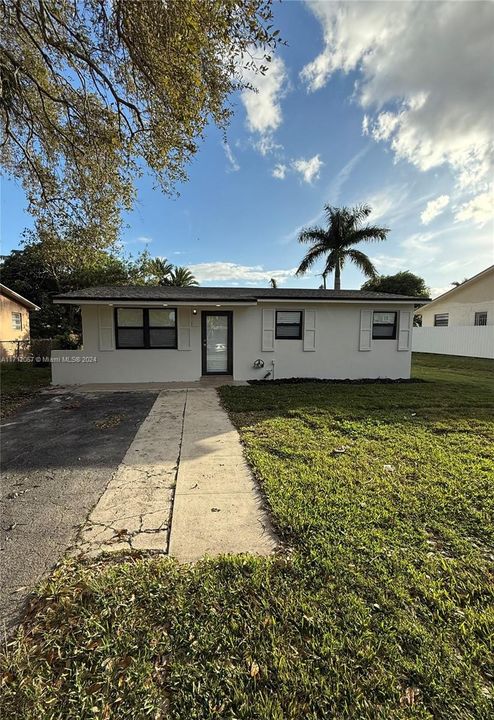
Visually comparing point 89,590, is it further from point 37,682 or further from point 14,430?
point 14,430

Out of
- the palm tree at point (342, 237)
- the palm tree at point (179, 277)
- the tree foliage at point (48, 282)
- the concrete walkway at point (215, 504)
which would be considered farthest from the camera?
the palm tree at point (179, 277)

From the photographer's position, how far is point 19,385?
9562 millimetres

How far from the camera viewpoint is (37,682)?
59.5 inches

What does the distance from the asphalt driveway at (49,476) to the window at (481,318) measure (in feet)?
68.7

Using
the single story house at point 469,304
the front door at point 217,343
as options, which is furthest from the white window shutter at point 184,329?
the single story house at point 469,304

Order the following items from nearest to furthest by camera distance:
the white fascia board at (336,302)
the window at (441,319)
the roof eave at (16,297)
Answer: the white fascia board at (336,302) < the roof eave at (16,297) < the window at (441,319)

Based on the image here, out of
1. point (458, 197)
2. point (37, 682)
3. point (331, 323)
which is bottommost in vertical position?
point (37, 682)

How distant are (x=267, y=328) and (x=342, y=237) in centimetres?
1245

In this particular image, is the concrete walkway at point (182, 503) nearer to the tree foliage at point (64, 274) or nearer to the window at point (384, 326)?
the tree foliage at point (64, 274)

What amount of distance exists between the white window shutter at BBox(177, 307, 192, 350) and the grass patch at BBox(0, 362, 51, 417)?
13.7ft

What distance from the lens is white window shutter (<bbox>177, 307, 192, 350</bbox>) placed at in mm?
10328

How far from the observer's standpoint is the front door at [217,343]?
1072 centimetres

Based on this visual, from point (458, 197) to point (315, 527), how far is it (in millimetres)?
11300

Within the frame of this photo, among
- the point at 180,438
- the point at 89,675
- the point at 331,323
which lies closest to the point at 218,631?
the point at 89,675
